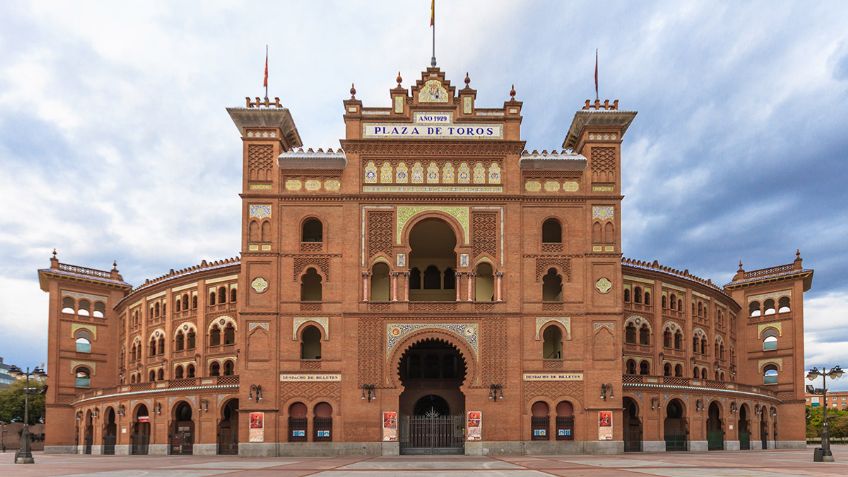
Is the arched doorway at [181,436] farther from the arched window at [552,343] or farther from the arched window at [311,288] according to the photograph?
the arched window at [552,343]

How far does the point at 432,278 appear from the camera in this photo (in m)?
61.4

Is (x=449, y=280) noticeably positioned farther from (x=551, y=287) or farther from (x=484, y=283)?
(x=551, y=287)

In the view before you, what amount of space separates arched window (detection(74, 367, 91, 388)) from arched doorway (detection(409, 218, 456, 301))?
36.2 metres

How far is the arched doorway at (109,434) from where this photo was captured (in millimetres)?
64938

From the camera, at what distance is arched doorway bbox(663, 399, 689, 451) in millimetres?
59156

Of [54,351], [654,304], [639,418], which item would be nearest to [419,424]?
[639,418]

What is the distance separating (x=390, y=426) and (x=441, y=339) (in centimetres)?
604

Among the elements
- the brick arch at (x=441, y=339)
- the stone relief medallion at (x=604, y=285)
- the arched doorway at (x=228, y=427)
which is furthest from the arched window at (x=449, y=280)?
the arched doorway at (x=228, y=427)

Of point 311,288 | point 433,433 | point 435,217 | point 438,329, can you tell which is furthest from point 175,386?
point 435,217

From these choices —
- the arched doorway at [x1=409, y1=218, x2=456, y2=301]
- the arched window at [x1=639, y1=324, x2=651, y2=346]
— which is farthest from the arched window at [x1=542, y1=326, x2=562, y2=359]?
the arched window at [x1=639, y1=324, x2=651, y2=346]

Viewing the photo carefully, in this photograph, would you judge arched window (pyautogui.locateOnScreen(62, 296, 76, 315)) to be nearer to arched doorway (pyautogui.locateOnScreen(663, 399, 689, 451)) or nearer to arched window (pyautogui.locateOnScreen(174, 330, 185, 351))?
arched window (pyautogui.locateOnScreen(174, 330, 185, 351))

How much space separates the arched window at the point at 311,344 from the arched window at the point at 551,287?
1516cm

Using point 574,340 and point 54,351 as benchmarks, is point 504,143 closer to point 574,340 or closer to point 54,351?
point 574,340

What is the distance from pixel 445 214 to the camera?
53.4 meters
